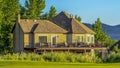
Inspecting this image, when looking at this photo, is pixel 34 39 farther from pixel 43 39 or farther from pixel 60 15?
pixel 60 15

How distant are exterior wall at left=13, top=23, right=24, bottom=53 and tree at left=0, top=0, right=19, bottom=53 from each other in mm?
3565

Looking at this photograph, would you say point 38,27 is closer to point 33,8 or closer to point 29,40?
point 29,40

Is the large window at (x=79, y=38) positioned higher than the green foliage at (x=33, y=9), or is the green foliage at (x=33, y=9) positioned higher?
the green foliage at (x=33, y=9)

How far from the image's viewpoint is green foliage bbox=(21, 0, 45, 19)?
329 ft

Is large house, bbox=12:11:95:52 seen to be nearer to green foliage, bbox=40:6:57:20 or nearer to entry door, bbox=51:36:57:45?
entry door, bbox=51:36:57:45

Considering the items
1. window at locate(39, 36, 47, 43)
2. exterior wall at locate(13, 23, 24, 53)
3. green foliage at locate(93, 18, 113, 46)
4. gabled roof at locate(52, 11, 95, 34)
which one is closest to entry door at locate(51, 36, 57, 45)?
window at locate(39, 36, 47, 43)

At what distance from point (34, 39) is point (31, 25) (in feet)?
8.71

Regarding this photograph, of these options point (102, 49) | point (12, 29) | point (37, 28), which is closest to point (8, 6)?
point (12, 29)

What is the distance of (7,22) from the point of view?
9644 cm

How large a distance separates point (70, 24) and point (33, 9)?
38.7ft

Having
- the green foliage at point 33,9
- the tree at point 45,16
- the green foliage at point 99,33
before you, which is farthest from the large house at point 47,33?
the tree at point 45,16

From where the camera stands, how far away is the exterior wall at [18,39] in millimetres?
88688

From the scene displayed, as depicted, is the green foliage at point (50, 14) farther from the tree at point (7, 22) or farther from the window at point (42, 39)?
the window at point (42, 39)

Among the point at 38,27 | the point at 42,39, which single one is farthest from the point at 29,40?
the point at 38,27
